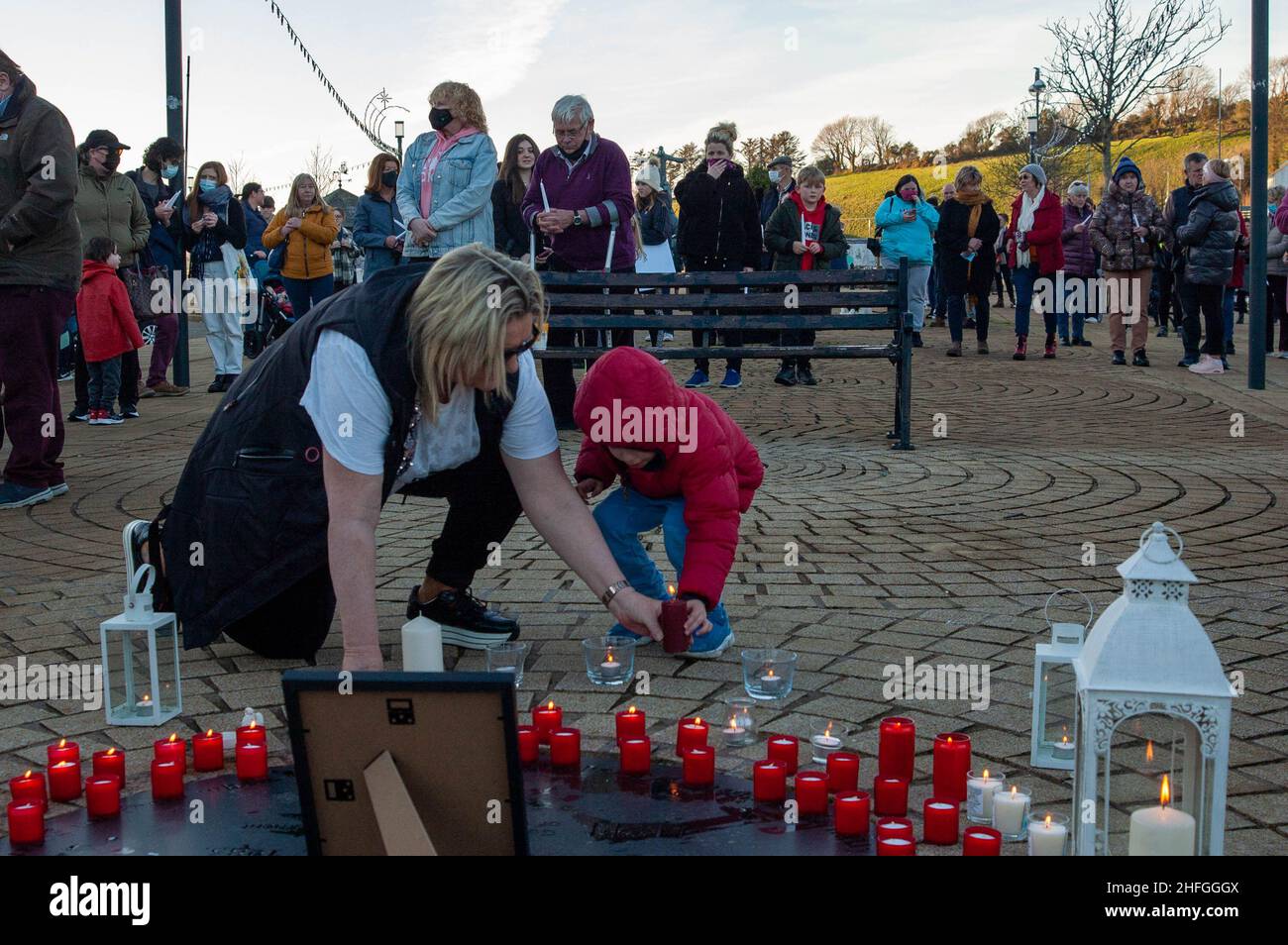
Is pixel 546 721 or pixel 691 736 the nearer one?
pixel 691 736

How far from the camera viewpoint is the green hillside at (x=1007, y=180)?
48438 millimetres

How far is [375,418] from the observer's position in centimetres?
361

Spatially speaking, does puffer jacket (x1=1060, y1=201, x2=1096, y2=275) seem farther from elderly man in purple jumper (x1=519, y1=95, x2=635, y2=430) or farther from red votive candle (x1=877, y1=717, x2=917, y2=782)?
red votive candle (x1=877, y1=717, x2=917, y2=782)

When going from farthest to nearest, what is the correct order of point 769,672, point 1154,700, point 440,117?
point 440,117
point 769,672
point 1154,700

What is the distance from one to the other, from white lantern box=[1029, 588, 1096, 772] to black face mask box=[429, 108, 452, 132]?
6.26 meters

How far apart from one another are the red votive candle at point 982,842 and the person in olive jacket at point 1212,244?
1145 centimetres

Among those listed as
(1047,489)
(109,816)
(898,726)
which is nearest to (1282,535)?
(1047,489)

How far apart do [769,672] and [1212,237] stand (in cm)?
1082

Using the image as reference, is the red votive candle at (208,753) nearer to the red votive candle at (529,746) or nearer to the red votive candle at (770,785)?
the red votive candle at (529,746)

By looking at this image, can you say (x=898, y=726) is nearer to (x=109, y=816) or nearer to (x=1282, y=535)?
(x=109, y=816)

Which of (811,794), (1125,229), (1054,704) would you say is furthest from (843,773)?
(1125,229)

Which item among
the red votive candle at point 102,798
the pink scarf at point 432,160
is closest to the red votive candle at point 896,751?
the red votive candle at point 102,798

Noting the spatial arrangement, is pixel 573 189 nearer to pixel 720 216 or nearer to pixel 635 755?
pixel 720 216

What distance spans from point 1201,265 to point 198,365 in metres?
11.9
